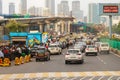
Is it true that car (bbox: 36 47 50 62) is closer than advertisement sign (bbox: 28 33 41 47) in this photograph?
Yes

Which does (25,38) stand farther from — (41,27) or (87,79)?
(41,27)

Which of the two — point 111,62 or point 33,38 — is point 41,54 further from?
point 33,38

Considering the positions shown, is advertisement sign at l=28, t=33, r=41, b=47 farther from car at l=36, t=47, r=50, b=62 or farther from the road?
the road

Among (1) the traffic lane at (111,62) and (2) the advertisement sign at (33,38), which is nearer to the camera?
(1) the traffic lane at (111,62)

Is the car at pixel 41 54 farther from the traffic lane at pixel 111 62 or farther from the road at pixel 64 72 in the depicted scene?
the road at pixel 64 72

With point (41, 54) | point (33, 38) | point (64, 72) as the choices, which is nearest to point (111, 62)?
point (41, 54)

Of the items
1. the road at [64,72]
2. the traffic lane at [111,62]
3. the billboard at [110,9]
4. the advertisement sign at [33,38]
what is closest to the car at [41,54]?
the traffic lane at [111,62]

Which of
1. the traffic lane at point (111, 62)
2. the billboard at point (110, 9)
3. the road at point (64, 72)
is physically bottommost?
the traffic lane at point (111, 62)

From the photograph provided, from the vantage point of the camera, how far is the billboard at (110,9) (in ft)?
294

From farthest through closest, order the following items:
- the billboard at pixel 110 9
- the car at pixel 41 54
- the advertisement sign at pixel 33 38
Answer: the billboard at pixel 110 9
the advertisement sign at pixel 33 38
the car at pixel 41 54

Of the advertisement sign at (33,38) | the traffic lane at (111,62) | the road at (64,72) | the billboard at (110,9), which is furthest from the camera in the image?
the billboard at (110,9)

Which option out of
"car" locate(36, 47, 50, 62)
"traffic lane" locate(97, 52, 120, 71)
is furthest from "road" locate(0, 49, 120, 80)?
"car" locate(36, 47, 50, 62)

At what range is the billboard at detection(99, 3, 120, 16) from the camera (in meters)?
89.7

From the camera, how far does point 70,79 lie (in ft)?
79.0
